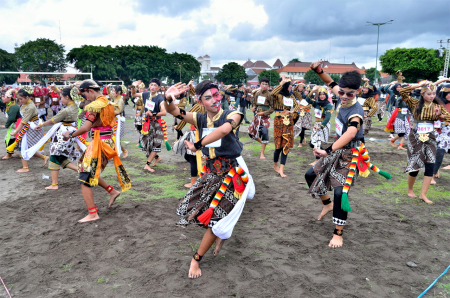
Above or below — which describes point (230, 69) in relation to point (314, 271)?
above

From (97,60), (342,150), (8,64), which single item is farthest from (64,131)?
(8,64)

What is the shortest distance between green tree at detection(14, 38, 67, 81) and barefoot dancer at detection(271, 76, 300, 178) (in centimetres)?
5969

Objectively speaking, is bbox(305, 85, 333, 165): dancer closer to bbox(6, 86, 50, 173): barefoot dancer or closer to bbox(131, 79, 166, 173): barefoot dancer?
bbox(131, 79, 166, 173): barefoot dancer

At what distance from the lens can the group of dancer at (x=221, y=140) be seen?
11.0ft

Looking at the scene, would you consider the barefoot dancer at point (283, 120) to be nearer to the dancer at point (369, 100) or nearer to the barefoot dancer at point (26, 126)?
the dancer at point (369, 100)

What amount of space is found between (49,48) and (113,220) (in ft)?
213

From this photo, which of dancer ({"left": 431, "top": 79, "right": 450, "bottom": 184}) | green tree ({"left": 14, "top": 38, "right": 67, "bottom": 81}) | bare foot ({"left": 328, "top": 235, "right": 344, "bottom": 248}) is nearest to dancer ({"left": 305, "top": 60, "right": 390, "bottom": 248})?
bare foot ({"left": 328, "top": 235, "right": 344, "bottom": 248})

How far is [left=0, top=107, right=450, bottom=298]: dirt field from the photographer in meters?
3.24

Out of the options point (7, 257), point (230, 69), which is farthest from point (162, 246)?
point (230, 69)

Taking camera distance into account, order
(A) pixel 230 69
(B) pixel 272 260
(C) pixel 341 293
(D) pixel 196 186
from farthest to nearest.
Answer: (A) pixel 230 69 → (B) pixel 272 260 → (D) pixel 196 186 → (C) pixel 341 293

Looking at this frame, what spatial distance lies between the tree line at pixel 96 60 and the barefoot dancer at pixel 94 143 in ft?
181

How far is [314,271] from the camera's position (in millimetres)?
3523

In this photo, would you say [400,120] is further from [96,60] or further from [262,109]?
[96,60]

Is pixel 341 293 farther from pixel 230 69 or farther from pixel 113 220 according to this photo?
pixel 230 69
